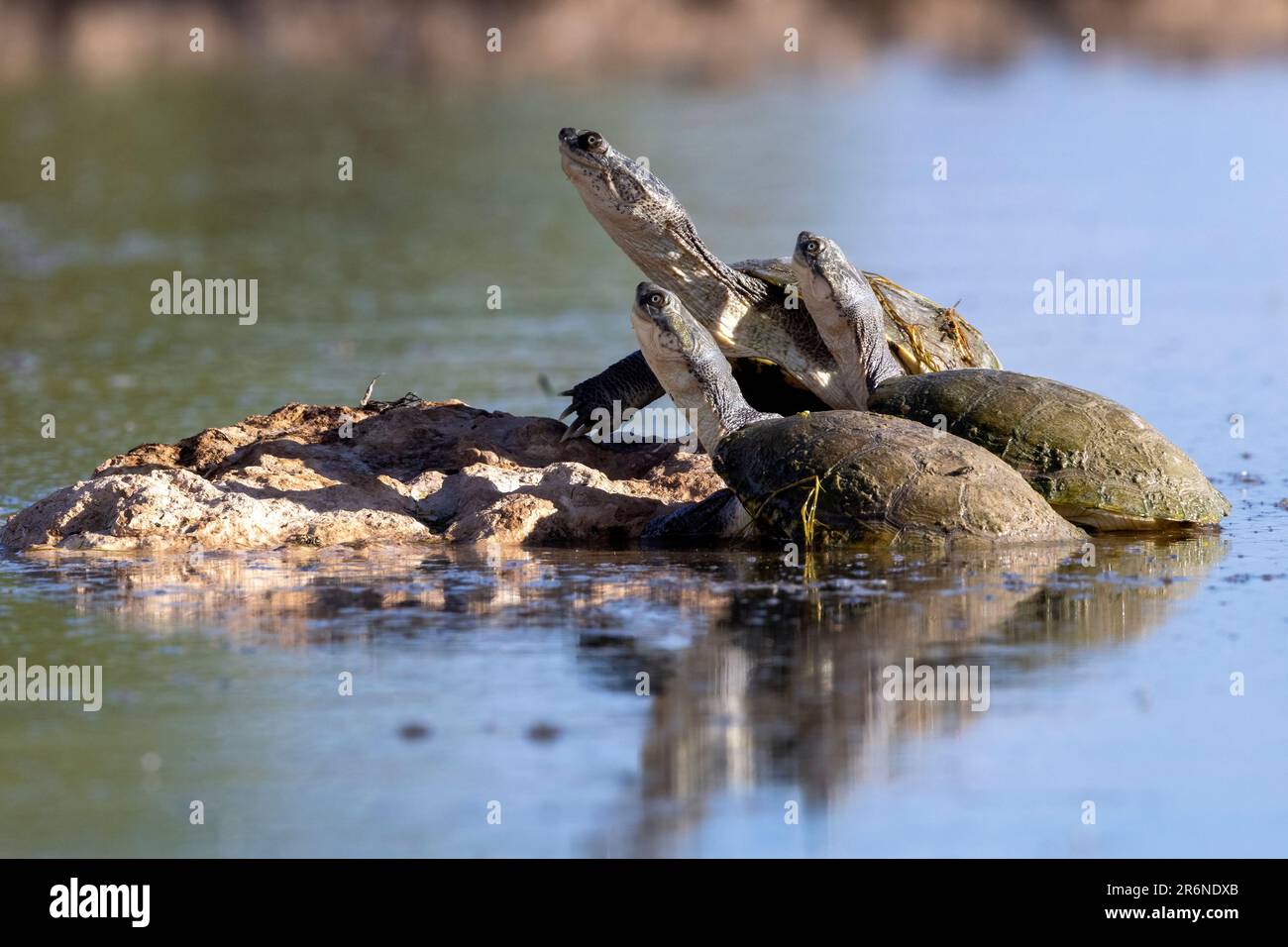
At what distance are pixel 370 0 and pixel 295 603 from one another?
30.5 meters

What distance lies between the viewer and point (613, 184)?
29.4ft

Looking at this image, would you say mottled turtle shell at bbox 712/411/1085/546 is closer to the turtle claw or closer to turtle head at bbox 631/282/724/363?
turtle head at bbox 631/282/724/363

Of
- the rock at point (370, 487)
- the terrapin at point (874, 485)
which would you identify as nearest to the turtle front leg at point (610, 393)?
the rock at point (370, 487)

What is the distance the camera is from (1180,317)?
1510 cm

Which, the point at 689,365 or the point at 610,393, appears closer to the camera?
the point at 689,365

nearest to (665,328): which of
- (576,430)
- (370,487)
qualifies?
(576,430)

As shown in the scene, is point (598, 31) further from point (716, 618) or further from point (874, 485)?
point (716, 618)

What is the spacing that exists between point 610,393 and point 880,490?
1929 millimetres

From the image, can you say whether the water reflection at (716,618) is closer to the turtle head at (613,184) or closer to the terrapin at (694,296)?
the terrapin at (694,296)

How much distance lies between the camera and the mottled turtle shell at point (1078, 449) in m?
8.27
